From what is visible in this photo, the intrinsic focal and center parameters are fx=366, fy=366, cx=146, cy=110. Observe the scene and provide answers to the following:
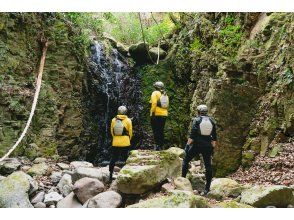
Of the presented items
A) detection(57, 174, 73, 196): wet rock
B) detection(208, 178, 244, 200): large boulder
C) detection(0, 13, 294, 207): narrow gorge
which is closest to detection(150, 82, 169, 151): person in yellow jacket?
detection(0, 13, 294, 207): narrow gorge

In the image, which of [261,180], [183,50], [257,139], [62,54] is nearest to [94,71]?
[62,54]

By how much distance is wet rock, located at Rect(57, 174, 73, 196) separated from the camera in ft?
27.1

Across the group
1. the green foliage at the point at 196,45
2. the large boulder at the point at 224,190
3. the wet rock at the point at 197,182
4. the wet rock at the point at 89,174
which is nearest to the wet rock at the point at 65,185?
the wet rock at the point at 89,174

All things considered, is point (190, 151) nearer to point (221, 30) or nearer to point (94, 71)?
point (221, 30)

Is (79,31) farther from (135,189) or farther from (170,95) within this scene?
(135,189)

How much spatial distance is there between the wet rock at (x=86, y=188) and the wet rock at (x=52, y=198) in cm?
47

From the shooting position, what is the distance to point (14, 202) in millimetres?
7195

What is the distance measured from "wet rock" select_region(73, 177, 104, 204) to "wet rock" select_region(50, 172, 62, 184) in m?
1.35

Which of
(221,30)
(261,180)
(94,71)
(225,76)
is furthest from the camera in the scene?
(94,71)

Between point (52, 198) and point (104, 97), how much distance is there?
6836mm

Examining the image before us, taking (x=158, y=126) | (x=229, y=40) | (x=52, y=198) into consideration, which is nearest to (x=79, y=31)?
(x=229, y=40)

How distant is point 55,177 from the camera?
9023 mm

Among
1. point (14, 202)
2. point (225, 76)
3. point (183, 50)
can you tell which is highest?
point (183, 50)
